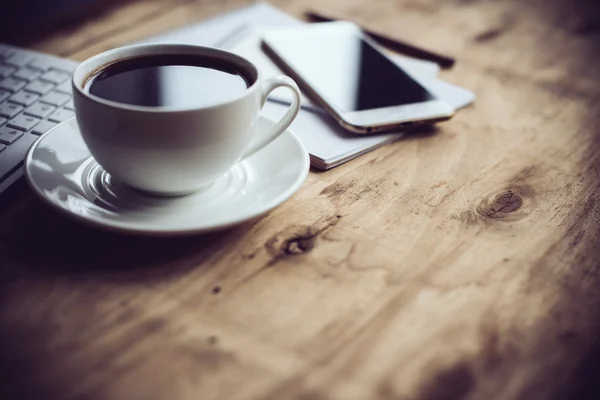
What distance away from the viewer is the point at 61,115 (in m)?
0.64

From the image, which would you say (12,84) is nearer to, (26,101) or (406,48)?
(26,101)

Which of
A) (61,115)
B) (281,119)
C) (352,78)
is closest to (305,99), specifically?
(352,78)

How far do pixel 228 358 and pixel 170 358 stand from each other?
0.04m

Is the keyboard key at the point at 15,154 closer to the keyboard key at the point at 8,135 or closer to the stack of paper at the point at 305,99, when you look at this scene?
the keyboard key at the point at 8,135

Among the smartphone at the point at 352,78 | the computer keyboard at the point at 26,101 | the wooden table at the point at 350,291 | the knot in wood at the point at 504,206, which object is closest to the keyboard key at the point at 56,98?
the computer keyboard at the point at 26,101

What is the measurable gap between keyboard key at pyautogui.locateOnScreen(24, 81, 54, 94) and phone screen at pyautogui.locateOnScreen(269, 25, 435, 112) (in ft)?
0.97

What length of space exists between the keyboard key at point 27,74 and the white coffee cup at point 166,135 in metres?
0.23

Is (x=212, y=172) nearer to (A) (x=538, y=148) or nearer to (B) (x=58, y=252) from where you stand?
(B) (x=58, y=252)

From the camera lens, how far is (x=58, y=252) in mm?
475

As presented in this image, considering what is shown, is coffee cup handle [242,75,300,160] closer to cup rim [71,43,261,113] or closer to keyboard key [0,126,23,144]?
cup rim [71,43,261,113]

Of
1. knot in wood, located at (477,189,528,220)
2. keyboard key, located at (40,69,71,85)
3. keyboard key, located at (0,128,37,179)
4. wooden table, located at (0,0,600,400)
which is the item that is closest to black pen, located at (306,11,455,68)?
wooden table, located at (0,0,600,400)

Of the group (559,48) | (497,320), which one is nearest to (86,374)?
(497,320)

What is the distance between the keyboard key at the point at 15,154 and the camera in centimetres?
55

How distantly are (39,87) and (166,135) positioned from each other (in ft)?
1.03
